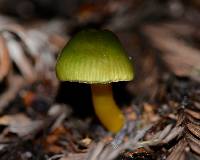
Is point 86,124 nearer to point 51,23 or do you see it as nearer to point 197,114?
point 197,114

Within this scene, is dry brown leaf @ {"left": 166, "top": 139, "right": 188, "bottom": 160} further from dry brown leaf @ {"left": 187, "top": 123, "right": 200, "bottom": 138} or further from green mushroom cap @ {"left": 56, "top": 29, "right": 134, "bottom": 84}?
green mushroom cap @ {"left": 56, "top": 29, "right": 134, "bottom": 84}

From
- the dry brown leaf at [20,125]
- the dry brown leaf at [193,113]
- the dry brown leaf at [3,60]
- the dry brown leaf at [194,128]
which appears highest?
the dry brown leaf at [3,60]

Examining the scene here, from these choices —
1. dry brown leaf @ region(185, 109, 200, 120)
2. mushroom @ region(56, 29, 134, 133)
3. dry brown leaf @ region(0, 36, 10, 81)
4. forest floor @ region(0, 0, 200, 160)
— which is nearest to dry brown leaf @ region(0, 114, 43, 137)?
forest floor @ region(0, 0, 200, 160)

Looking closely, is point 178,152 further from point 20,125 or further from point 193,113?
point 20,125

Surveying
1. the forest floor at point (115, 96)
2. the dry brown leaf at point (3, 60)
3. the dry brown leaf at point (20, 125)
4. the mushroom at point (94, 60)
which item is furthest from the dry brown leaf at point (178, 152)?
the dry brown leaf at point (3, 60)

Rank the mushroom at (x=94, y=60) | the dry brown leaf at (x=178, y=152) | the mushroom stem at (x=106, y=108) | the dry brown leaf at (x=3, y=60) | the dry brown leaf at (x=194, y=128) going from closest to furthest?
the dry brown leaf at (x=178, y=152) → the dry brown leaf at (x=194, y=128) → the mushroom at (x=94, y=60) → the mushroom stem at (x=106, y=108) → the dry brown leaf at (x=3, y=60)

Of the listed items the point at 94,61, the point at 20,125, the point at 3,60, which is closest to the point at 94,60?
the point at 94,61

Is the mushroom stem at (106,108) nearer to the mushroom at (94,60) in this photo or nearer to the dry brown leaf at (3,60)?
the mushroom at (94,60)

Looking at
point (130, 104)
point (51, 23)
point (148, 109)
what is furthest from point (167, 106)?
point (51, 23)
